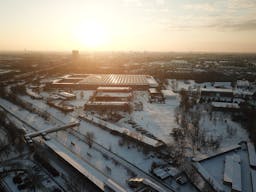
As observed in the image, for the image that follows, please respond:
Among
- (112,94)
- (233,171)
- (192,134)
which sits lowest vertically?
(233,171)

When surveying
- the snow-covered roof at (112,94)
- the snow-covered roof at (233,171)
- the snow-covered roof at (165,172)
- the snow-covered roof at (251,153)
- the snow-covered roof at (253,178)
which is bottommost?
the snow-covered roof at (165,172)

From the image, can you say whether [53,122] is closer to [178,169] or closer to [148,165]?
[148,165]

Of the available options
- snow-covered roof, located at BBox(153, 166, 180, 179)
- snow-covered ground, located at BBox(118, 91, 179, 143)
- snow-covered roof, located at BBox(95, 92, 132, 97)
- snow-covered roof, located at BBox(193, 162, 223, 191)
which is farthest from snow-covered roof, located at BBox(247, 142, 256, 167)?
snow-covered roof, located at BBox(95, 92, 132, 97)

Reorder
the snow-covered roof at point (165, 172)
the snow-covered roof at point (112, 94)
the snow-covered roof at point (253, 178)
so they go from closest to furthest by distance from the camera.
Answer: the snow-covered roof at point (253, 178)
the snow-covered roof at point (165, 172)
the snow-covered roof at point (112, 94)

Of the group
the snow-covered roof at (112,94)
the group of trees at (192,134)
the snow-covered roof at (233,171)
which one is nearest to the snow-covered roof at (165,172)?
the snow-covered roof at (233,171)

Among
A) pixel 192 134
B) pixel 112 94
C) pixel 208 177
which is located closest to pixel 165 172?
pixel 208 177

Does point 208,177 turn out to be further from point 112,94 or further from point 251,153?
point 112,94

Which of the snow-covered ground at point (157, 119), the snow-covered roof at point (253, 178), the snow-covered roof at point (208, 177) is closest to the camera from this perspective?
the snow-covered roof at point (253, 178)

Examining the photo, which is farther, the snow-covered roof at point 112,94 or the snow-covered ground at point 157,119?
the snow-covered roof at point 112,94

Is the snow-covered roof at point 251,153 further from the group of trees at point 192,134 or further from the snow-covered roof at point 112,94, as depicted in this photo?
the snow-covered roof at point 112,94

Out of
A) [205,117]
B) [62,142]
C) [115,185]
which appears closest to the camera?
[115,185]

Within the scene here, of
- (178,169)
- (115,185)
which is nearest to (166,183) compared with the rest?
(178,169)
